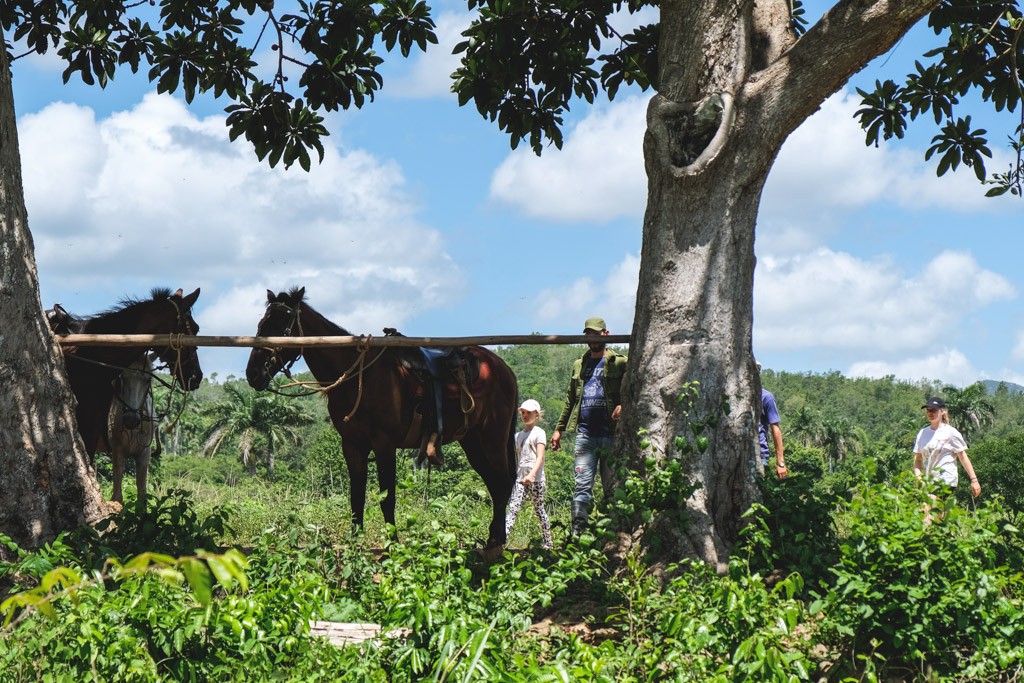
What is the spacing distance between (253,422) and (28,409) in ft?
188

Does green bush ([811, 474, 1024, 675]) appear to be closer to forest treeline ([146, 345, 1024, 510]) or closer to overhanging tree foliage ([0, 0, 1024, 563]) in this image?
overhanging tree foliage ([0, 0, 1024, 563])

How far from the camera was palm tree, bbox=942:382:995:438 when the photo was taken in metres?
67.1

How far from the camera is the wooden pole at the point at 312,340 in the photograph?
8766mm

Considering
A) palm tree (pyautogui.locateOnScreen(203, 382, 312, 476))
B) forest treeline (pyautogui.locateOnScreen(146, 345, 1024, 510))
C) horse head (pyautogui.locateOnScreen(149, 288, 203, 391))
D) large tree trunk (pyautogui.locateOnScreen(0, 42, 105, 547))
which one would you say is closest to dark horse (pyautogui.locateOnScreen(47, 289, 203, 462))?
horse head (pyautogui.locateOnScreen(149, 288, 203, 391))

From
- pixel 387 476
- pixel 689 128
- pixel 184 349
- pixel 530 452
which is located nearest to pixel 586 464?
pixel 530 452

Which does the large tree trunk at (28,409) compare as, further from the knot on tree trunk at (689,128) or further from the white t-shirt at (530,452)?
the knot on tree trunk at (689,128)

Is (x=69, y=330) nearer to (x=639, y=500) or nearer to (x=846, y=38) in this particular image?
(x=639, y=500)

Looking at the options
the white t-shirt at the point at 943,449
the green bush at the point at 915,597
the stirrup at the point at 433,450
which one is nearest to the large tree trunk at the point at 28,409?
the stirrup at the point at 433,450

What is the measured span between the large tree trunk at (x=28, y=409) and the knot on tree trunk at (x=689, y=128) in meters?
4.73

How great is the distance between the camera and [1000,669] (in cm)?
584

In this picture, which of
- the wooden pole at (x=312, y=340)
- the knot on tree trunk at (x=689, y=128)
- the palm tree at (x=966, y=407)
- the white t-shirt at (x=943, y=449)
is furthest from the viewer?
the palm tree at (x=966, y=407)

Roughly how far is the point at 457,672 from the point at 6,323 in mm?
4529

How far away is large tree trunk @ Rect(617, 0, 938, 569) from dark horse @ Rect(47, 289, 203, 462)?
435 centimetres

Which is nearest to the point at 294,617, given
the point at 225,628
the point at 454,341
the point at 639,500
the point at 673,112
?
the point at 225,628
